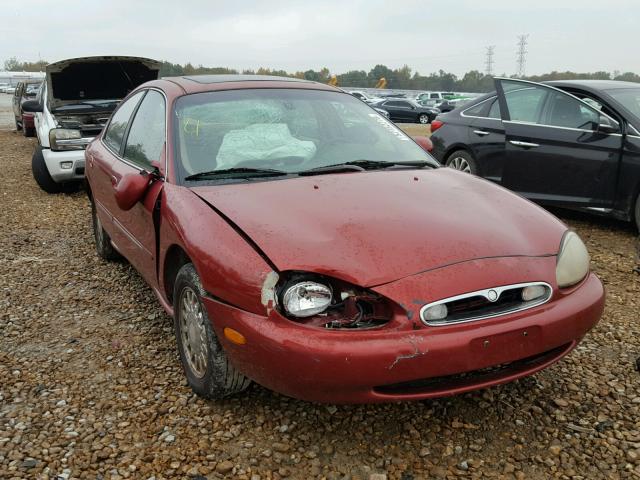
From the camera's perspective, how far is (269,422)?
8.48 ft

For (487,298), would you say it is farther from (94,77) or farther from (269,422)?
(94,77)

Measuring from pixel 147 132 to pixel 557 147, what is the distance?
3976 millimetres

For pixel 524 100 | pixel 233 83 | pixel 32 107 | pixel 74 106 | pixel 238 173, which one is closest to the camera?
pixel 238 173

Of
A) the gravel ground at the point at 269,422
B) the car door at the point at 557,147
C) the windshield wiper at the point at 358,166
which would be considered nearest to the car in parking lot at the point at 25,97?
the car door at the point at 557,147

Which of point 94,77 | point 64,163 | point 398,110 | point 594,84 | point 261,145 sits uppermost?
point 94,77

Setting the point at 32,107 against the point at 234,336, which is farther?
the point at 32,107

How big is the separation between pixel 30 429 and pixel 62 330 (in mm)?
1138

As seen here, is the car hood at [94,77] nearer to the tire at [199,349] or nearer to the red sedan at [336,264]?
the red sedan at [336,264]

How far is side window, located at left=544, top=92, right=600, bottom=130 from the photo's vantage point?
18.4 ft

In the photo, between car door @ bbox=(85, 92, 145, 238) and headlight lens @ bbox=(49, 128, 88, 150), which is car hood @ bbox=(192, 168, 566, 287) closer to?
car door @ bbox=(85, 92, 145, 238)

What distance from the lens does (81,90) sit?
8812mm

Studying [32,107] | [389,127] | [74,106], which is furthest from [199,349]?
[32,107]

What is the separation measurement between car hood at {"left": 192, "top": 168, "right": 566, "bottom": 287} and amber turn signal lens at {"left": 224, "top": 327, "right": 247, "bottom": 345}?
307mm

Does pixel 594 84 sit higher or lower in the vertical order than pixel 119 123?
higher
